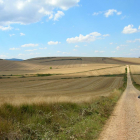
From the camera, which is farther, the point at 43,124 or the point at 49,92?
the point at 49,92

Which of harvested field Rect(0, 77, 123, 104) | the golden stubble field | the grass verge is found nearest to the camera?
the grass verge

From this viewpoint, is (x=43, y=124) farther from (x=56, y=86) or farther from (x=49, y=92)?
(x=56, y=86)

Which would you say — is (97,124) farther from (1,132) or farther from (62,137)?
(1,132)

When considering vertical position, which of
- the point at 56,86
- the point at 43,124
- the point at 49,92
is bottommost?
the point at 56,86

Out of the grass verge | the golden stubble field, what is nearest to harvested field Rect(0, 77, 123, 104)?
the golden stubble field

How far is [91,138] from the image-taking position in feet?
23.8

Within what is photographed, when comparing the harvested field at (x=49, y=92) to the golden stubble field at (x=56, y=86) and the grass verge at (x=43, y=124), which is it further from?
the grass verge at (x=43, y=124)

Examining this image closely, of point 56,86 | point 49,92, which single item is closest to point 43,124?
point 49,92

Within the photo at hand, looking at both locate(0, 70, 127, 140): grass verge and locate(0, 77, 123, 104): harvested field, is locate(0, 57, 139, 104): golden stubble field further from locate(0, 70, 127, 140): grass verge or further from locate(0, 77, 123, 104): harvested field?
locate(0, 70, 127, 140): grass verge

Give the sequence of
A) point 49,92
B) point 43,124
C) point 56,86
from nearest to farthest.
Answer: point 43,124
point 49,92
point 56,86

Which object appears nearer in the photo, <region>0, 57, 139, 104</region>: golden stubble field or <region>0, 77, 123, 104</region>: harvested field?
<region>0, 77, 123, 104</region>: harvested field

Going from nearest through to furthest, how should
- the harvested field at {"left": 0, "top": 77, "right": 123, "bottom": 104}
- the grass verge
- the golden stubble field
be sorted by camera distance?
the grass verge → the harvested field at {"left": 0, "top": 77, "right": 123, "bottom": 104} → the golden stubble field

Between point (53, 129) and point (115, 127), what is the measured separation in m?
3.21

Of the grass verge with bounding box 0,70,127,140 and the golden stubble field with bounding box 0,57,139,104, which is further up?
the grass verge with bounding box 0,70,127,140
